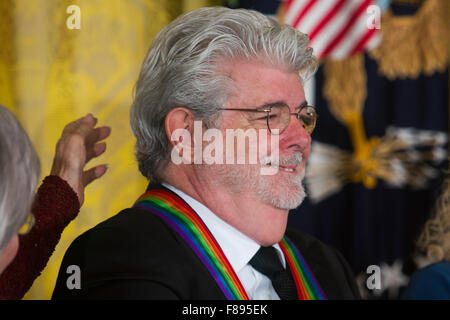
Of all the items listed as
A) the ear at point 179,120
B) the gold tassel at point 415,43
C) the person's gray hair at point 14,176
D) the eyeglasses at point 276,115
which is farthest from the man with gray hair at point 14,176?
the gold tassel at point 415,43

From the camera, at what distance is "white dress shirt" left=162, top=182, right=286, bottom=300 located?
146 centimetres

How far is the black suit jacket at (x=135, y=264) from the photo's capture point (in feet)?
4.42

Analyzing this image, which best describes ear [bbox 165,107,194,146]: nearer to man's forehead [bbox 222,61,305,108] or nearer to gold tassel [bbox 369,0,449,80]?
man's forehead [bbox 222,61,305,108]

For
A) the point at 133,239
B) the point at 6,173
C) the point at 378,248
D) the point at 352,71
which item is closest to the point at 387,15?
the point at 352,71

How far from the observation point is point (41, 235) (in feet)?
4.72

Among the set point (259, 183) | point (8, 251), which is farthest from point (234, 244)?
point (8, 251)

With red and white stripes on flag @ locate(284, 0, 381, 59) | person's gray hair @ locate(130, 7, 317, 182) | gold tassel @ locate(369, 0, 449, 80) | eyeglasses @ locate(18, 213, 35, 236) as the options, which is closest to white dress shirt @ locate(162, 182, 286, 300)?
person's gray hair @ locate(130, 7, 317, 182)

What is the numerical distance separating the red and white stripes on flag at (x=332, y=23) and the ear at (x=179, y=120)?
27.4 inches

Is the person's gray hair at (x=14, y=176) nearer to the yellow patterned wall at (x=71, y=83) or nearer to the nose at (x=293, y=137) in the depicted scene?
the yellow patterned wall at (x=71, y=83)

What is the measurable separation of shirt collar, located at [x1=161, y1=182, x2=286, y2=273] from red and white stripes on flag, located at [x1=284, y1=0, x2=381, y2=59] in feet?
2.67

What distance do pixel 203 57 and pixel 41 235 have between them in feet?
1.99

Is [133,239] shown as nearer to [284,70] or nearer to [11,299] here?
[11,299]

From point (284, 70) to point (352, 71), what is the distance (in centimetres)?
80
